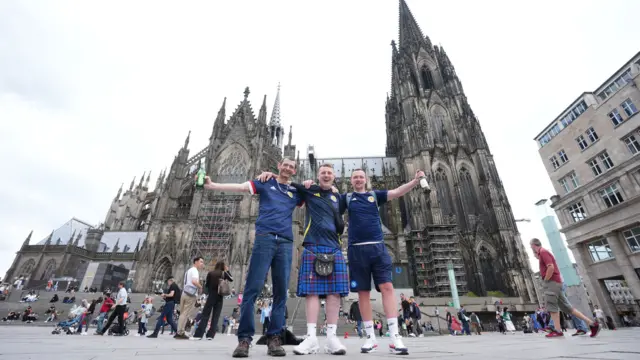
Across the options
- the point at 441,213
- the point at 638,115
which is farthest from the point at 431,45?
the point at 638,115

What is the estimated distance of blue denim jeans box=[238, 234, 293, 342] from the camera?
3070mm

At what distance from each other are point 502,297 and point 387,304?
2592cm

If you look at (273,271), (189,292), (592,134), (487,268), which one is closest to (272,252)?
(273,271)

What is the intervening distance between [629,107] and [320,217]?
78.2 feet

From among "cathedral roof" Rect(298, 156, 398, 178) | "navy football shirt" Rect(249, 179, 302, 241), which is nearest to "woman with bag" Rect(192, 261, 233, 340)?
"navy football shirt" Rect(249, 179, 302, 241)

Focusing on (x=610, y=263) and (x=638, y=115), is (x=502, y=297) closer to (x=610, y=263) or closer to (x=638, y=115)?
(x=610, y=263)

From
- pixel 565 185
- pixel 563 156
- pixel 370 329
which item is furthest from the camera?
pixel 563 156

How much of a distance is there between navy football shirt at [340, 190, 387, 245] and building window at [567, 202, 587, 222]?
77.7ft

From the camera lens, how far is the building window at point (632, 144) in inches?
659

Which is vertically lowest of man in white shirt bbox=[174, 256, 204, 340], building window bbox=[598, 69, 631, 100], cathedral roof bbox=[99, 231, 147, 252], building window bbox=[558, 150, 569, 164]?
man in white shirt bbox=[174, 256, 204, 340]

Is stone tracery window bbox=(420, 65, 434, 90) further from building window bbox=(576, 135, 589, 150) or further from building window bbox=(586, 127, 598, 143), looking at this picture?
building window bbox=(586, 127, 598, 143)

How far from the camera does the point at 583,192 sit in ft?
63.7

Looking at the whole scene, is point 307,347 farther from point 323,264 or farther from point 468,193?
point 468,193

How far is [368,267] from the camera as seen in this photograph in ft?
11.6
